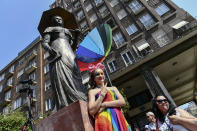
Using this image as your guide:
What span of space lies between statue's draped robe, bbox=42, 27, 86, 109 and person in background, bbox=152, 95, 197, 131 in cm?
127

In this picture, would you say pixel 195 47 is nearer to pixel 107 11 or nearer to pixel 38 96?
pixel 107 11

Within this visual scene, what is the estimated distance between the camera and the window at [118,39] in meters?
18.0

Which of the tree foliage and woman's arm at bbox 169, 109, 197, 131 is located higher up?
the tree foliage

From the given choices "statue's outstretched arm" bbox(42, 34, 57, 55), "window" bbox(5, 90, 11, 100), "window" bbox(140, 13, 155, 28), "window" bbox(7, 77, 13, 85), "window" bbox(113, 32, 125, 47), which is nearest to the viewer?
"statue's outstretched arm" bbox(42, 34, 57, 55)

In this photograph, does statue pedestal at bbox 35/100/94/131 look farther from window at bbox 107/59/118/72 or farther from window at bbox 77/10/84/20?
window at bbox 77/10/84/20

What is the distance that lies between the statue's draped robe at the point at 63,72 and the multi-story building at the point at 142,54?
921cm

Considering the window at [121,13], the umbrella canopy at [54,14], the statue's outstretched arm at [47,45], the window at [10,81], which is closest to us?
the statue's outstretched arm at [47,45]

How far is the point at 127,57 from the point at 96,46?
9.04 meters

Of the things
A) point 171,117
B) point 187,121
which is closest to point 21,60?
point 171,117

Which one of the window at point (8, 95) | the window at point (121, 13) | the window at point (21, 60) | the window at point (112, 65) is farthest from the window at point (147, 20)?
the window at point (8, 95)

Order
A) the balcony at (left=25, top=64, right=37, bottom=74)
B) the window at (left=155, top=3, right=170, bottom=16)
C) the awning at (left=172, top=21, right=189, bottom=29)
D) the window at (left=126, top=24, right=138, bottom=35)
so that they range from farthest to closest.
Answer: the balcony at (left=25, top=64, right=37, bottom=74) < the window at (left=126, top=24, right=138, bottom=35) < the window at (left=155, top=3, right=170, bottom=16) < the awning at (left=172, top=21, right=189, bottom=29)

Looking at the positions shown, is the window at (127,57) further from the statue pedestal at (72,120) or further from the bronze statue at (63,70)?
the statue pedestal at (72,120)

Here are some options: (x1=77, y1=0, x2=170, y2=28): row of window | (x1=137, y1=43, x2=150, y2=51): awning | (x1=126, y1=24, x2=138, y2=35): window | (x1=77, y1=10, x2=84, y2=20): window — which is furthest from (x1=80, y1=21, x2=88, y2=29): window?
(x1=137, y1=43, x2=150, y2=51): awning

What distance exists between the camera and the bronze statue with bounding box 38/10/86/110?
266 centimetres
